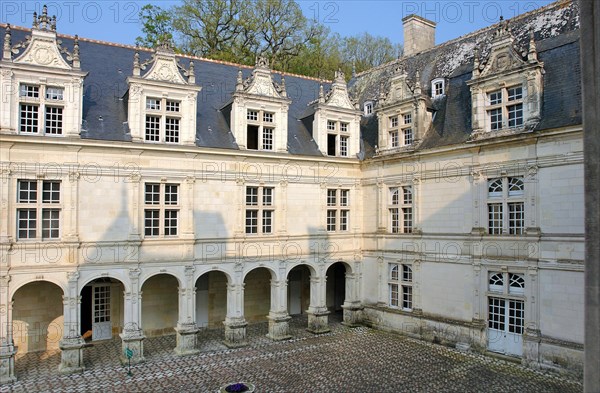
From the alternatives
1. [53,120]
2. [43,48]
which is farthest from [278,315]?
[43,48]

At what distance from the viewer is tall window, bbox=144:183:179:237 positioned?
16.0 m

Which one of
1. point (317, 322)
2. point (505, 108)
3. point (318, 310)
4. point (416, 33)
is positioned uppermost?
point (416, 33)

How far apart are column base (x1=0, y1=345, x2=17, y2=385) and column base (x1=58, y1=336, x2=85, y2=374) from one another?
1.23 meters

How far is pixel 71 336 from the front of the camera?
1425cm

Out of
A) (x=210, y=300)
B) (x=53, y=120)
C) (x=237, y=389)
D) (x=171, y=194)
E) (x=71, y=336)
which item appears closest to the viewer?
(x=237, y=389)

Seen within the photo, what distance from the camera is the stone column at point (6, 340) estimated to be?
43.4ft

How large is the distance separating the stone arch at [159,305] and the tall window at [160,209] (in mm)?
2471

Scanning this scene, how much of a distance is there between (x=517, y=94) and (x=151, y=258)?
44.1 feet

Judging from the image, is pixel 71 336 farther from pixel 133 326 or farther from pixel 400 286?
pixel 400 286

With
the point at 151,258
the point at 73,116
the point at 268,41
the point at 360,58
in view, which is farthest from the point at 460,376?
the point at 360,58

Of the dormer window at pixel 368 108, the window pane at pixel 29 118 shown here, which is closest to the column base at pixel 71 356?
the window pane at pixel 29 118

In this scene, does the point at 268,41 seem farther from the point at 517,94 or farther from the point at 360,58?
the point at 517,94

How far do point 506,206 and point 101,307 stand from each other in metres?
15.0

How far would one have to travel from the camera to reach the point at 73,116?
1466cm
